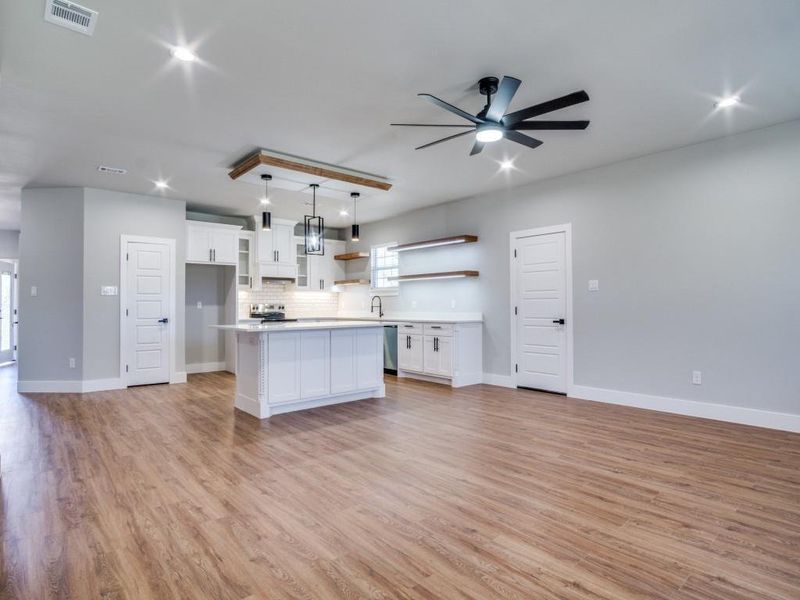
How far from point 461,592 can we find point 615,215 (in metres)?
4.75

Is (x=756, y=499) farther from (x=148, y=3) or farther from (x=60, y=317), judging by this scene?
(x=60, y=317)

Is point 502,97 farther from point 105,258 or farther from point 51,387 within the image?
point 51,387

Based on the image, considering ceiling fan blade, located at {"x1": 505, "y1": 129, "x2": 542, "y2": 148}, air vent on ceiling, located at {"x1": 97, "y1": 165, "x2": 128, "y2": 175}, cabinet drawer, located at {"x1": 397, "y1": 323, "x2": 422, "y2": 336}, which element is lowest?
cabinet drawer, located at {"x1": 397, "y1": 323, "x2": 422, "y2": 336}

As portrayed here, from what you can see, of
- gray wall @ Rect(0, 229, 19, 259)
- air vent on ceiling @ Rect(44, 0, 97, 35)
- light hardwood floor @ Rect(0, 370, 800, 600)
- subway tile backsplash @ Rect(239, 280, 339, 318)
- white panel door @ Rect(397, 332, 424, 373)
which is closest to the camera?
light hardwood floor @ Rect(0, 370, 800, 600)

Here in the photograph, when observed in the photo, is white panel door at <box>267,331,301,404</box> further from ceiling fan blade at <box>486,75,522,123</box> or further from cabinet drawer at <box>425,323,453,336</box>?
ceiling fan blade at <box>486,75,522,123</box>

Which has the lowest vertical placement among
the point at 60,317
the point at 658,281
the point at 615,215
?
the point at 60,317

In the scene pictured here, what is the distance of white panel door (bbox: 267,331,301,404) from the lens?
464 cm

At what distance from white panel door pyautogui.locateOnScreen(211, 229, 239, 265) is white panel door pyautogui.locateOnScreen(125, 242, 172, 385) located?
2.81 ft

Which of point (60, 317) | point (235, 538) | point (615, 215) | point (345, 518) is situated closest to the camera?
point (235, 538)

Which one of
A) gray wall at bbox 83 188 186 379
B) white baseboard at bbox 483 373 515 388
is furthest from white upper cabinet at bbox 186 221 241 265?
white baseboard at bbox 483 373 515 388

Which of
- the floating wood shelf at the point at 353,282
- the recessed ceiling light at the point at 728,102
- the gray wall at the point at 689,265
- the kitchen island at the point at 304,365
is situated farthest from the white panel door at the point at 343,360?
the recessed ceiling light at the point at 728,102

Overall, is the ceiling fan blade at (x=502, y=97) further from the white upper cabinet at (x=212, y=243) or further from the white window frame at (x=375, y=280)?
the white upper cabinet at (x=212, y=243)

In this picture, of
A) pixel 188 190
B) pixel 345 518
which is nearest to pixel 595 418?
pixel 345 518

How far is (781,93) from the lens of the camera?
354cm
